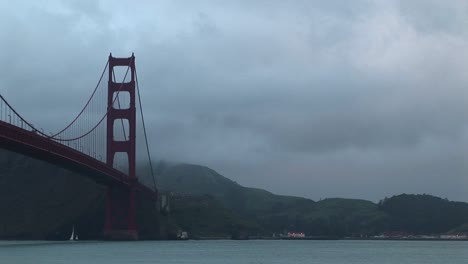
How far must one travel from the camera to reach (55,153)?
A: 2344 inches

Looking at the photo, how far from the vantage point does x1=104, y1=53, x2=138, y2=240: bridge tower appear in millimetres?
77812

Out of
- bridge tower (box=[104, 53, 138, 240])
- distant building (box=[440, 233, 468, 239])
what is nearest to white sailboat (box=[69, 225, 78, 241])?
bridge tower (box=[104, 53, 138, 240])

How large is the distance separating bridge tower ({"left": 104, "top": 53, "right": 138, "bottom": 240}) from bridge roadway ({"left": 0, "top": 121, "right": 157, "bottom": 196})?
6.24 ft

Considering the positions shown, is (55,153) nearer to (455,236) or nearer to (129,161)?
(129,161)

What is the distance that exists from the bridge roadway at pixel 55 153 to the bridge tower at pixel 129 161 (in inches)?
74.9

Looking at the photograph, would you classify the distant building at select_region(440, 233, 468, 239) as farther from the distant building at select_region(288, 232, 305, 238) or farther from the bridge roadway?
the bridge roadway

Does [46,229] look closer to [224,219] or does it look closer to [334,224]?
[224,219]

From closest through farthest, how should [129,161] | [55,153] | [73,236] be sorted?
[55,153]
[129,161]
[73,236]

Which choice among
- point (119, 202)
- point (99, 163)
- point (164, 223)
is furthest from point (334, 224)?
point (99, 163)

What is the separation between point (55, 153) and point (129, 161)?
60.2ft

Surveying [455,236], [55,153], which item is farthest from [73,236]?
[455,236]

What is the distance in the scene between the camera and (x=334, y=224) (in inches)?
6038

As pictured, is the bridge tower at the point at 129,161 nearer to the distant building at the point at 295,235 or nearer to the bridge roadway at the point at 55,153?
the bridge roadway at the point at 55,153

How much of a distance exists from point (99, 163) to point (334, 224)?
294 ft
